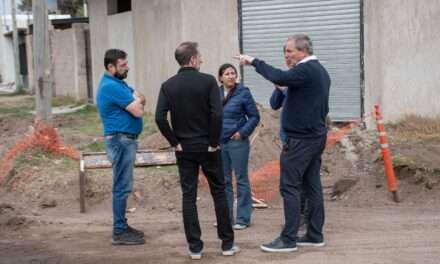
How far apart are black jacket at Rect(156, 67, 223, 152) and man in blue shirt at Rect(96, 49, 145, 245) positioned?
64cm

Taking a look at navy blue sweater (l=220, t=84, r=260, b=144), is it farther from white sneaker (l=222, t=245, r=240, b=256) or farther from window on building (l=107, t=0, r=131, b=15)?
window on building (l=107, t=0, r=131, b=15)

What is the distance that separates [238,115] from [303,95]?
3.98ft

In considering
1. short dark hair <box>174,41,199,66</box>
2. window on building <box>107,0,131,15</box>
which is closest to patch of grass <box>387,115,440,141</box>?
short dark hair <box>174,41,199,66</box>

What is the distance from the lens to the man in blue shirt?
263 inches

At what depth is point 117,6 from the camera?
19703 mm

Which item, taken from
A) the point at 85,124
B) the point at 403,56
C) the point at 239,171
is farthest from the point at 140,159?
the point at 85,124

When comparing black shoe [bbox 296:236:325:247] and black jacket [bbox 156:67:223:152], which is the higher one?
black jacket [bbox 156:67:223:152]

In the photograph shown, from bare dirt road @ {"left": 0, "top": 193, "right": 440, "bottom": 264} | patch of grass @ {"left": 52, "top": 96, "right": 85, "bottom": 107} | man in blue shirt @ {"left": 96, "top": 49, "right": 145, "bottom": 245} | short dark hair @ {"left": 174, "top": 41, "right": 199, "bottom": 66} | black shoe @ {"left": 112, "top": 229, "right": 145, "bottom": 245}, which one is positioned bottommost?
bare dirt road @ {"left": 0, "top": 193, "right": 440, "bottom": 264}

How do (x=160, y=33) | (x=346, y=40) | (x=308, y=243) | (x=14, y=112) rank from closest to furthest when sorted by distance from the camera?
(x=308, y=243) < (x=346, y=40) < (x=160, y=33) < (x=14, y=112)

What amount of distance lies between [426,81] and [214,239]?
6254 millimetres

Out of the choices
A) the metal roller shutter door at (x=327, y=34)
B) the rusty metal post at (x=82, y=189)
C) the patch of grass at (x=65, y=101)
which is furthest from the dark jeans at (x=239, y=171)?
the patch of grass at (x=65, y=101)

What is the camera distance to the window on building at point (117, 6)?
760 inches

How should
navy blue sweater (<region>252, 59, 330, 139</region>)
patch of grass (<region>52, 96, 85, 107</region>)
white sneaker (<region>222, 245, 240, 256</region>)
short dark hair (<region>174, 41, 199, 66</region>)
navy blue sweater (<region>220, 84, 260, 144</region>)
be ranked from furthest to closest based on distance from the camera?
patch of grass (<region>52, 96, 85, 107</region>) < navy blue sweater (<region>220, 84, 260, 144</region>) < white sneaker (<region>222, 245, 240, 256</region>) < short dark hair (<region>174, 41, 199, 66</region>) < navy blue sweater (<region>252, 59, 330, 139</region>)

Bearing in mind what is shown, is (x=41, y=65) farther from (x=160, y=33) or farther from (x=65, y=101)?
(x=65, y=101)
